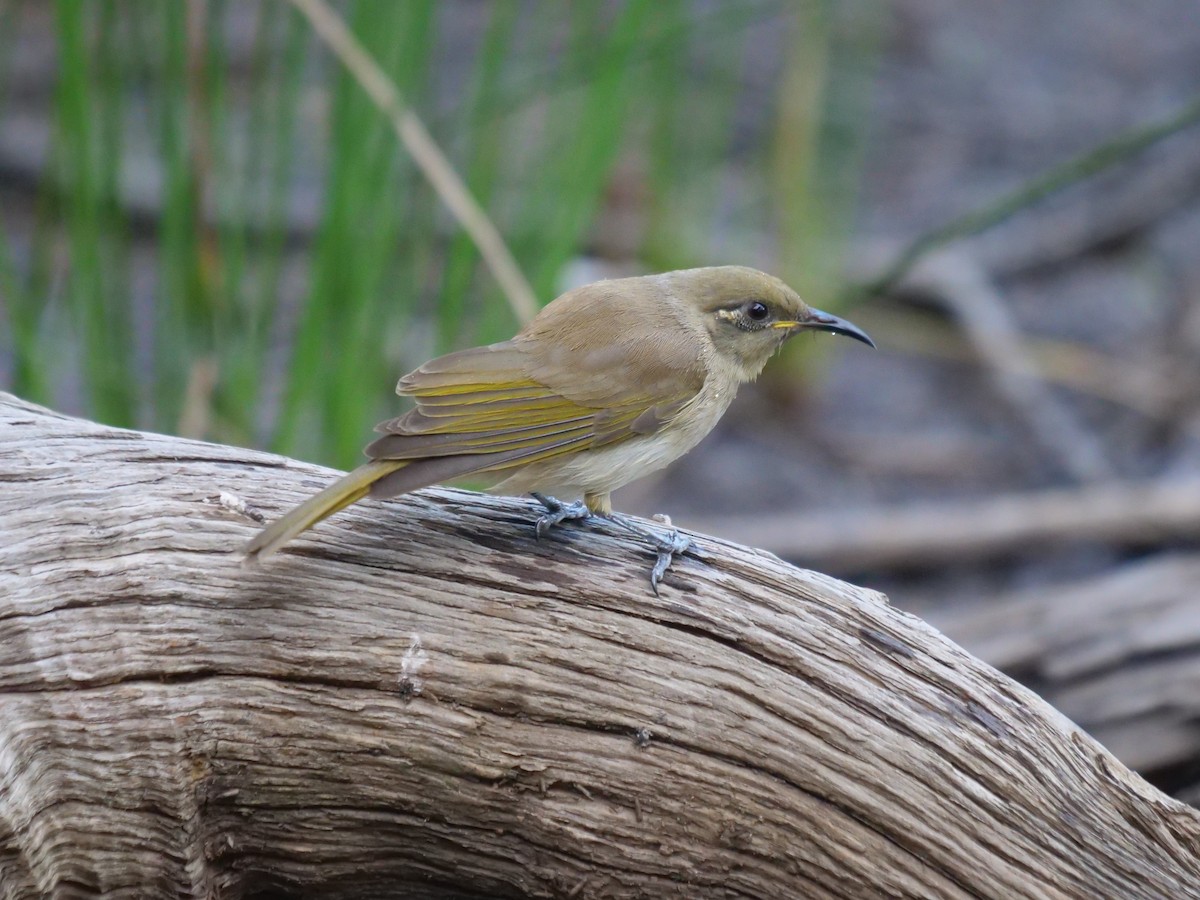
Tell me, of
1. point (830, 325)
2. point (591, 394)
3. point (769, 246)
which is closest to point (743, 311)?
point (830, 325)

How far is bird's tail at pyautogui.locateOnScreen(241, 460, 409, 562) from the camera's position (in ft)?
9.35

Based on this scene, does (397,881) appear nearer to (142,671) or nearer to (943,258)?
(142,671)

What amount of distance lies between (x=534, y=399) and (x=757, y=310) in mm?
877

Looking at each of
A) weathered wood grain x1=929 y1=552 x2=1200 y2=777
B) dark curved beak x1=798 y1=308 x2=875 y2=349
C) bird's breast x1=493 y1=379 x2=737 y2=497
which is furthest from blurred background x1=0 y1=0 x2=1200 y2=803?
bird's breast x1=493 y1=379 x2=737 y2=497

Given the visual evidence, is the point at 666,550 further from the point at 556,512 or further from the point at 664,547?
the point at 556,512

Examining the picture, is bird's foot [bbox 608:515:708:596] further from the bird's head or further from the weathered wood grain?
the weathered wood grain

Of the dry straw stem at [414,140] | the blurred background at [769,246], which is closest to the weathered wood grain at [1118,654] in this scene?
the blurred background at [769,246]

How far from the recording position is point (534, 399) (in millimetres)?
3471

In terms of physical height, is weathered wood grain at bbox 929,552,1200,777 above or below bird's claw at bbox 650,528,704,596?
above

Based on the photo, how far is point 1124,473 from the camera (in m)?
7.66

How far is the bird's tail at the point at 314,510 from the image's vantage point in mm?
2850

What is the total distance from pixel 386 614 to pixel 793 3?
454cm

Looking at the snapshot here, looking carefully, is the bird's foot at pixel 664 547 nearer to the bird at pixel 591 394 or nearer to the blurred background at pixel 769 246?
the bird at pixel 591 394

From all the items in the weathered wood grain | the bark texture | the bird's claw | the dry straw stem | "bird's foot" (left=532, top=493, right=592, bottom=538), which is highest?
the dry straw stem
